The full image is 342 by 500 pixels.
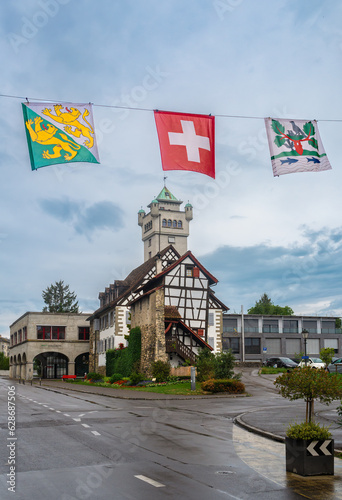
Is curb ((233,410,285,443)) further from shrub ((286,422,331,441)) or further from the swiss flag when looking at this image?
the swiss flag

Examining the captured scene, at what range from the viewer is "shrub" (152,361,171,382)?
4225 centimetres

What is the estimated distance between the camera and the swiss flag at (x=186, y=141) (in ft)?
52.3

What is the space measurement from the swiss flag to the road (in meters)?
7.56

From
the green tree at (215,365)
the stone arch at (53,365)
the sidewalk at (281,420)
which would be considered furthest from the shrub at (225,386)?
the stone arch at (53,365)

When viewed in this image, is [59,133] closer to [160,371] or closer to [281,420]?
[281,420]

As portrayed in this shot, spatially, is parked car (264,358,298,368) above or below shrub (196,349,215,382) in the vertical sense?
below

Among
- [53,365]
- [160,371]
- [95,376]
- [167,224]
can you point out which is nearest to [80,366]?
[53,365]

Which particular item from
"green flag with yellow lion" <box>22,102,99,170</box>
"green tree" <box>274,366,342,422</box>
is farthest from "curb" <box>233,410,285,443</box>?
"green flag with yellow lion" <box>22,102,99,170</box>

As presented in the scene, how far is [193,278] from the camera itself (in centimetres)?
4859

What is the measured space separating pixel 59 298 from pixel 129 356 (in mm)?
71072

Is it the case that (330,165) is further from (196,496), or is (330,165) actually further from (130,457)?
(196,496)

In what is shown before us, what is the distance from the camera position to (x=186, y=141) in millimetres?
16094

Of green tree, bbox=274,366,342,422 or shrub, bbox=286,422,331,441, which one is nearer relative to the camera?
shrub, bbox=286,422,331,441

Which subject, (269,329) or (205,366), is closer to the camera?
(205,366)
